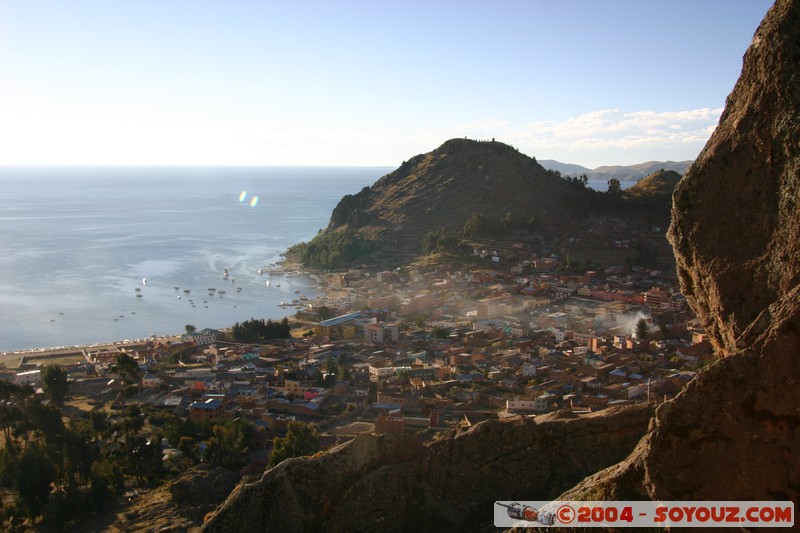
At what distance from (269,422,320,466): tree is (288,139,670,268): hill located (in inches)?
1091

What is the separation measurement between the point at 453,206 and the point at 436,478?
43539mm

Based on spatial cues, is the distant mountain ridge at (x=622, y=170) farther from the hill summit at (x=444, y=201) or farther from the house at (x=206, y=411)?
the house at (x=206, y=411)

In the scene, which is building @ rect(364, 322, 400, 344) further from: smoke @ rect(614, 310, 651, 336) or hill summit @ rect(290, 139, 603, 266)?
hill summit @ rect(290, 139, 603, 266)

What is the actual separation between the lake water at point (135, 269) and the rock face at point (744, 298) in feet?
91.4

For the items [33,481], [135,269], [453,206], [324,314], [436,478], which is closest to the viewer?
[436,478]

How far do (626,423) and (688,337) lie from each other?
702 inches

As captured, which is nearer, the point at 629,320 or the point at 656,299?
the point at 629,320

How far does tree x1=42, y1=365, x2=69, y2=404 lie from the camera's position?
18547 mm

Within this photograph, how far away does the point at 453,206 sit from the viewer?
49.5m

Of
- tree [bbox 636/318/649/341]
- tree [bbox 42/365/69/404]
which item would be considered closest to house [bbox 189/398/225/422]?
tree [bbox 42/365/69/404]

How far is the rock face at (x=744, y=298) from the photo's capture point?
306cm

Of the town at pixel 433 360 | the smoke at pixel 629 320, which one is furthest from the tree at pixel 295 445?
the smoke at pixel 629 320

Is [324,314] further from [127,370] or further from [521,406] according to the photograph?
[521,406]

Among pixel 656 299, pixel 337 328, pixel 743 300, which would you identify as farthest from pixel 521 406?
pixel 656 299
